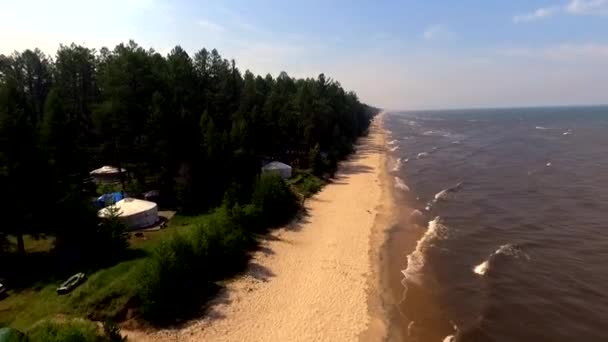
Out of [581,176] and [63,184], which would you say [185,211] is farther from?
[581,176]

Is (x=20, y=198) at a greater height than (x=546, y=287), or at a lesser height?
greater

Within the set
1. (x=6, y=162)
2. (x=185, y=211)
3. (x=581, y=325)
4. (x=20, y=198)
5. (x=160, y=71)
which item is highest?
(x=160, y=71)

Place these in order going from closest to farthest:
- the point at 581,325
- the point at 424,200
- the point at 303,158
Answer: the point at 581,325 → the point at 424,200 → the point at 303,158

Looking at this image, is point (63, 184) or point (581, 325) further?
point (63, 184)

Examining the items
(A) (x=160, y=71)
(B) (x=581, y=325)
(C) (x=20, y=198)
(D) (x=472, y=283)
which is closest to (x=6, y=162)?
(C) (x=20, y=198)

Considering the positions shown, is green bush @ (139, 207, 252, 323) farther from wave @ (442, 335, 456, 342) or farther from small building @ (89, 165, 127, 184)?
small building @ (89, 165, 127, 184)

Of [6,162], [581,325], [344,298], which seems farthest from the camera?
[6,162]

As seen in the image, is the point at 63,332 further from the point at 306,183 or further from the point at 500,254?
the point at 306,183

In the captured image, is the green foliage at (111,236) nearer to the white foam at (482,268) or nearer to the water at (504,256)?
the water at (504,256)
